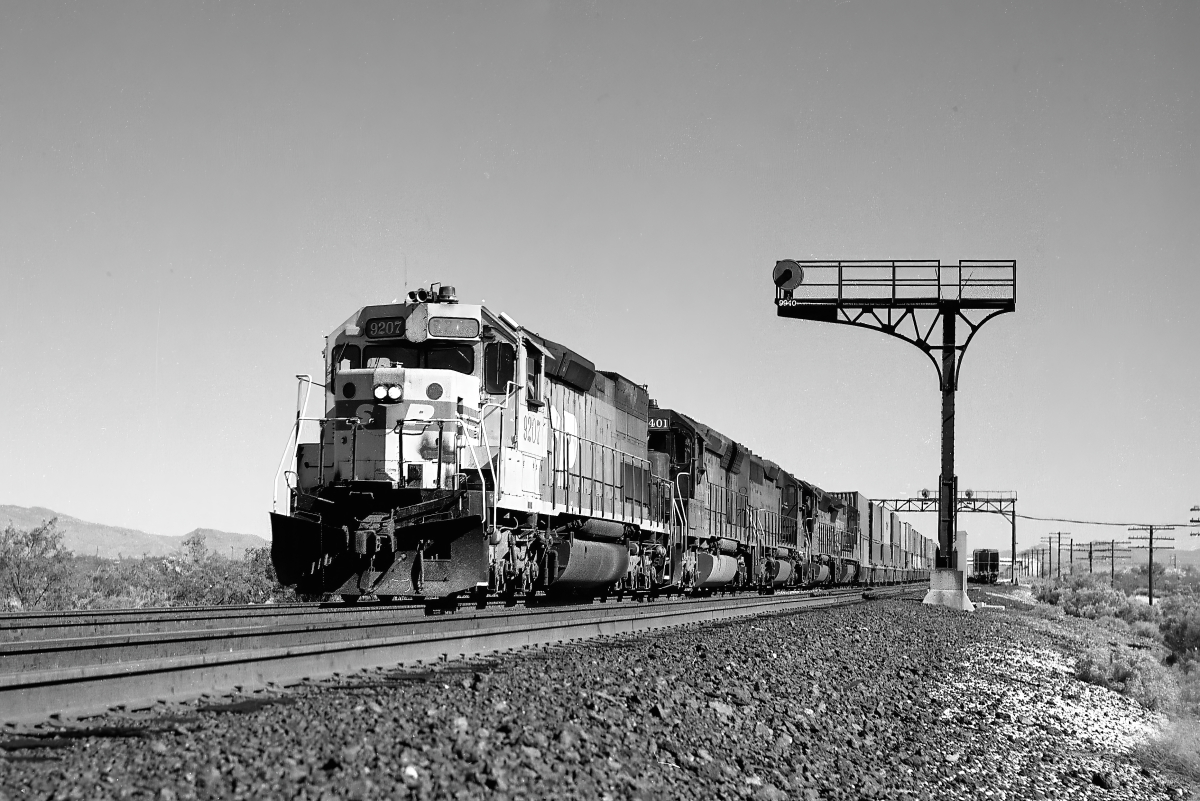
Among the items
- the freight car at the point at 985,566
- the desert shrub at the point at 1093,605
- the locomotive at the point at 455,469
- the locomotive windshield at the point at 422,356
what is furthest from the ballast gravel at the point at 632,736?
the freight car at the point at 985,566

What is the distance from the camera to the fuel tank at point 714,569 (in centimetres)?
2305

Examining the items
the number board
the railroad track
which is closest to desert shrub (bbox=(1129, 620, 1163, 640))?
the railroad track

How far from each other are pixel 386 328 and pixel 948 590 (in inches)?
529

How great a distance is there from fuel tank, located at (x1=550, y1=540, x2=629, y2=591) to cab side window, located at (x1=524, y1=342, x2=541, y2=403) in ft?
6.23

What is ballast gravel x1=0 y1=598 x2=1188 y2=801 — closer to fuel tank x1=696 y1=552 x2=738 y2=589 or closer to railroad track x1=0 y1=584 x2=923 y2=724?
railroad track x1=0 y1=584 x2=923 y2=724

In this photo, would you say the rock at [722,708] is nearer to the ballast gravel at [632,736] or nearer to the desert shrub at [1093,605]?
the ballast gravel at [632,736]

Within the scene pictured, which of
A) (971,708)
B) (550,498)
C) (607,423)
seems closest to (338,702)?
(971,708)

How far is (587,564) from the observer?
15539 mm

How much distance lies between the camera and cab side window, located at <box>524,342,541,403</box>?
1434 cm

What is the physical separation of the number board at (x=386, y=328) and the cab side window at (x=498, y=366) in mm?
1005

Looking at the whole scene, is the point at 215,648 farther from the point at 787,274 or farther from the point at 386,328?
the point at 787,274

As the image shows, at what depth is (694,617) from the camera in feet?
49.3

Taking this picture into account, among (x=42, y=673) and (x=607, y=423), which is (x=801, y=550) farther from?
(x=42, y=673)

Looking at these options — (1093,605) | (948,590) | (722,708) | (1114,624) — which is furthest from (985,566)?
(722,708)
